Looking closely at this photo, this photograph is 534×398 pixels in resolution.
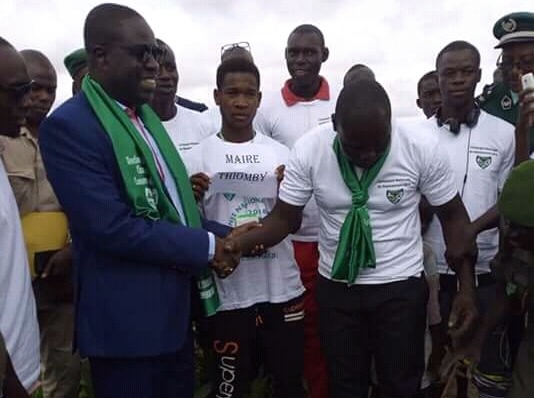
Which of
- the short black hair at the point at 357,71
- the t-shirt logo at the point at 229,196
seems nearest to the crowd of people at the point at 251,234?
the t-shirt logo at the point at 229,196

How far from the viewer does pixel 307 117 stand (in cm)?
428

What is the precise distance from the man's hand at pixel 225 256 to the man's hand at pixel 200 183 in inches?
13.9

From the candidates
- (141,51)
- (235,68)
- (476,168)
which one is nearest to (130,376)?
(141,51)

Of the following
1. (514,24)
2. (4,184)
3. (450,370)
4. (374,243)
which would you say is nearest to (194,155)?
(374,243)

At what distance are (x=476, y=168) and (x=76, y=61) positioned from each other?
248 cm

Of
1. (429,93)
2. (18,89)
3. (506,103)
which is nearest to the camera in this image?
(18,89)

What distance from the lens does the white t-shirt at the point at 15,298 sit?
83.5 inches

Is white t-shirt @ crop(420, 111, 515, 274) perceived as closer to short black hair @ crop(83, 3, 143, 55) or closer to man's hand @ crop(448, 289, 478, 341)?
man's hand @ crop(448, 289, 478, 341)

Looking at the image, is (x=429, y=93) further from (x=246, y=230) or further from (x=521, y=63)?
(x=246, y=230)

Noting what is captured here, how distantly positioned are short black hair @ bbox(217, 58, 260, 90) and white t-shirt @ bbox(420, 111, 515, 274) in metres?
1.09

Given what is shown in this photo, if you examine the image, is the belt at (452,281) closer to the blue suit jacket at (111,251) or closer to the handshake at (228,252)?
the handshake at (228,252)

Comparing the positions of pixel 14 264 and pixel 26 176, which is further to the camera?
pixel 26 176

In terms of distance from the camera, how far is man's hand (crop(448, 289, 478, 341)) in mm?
2883

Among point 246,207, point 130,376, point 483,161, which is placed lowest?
point 130,376
